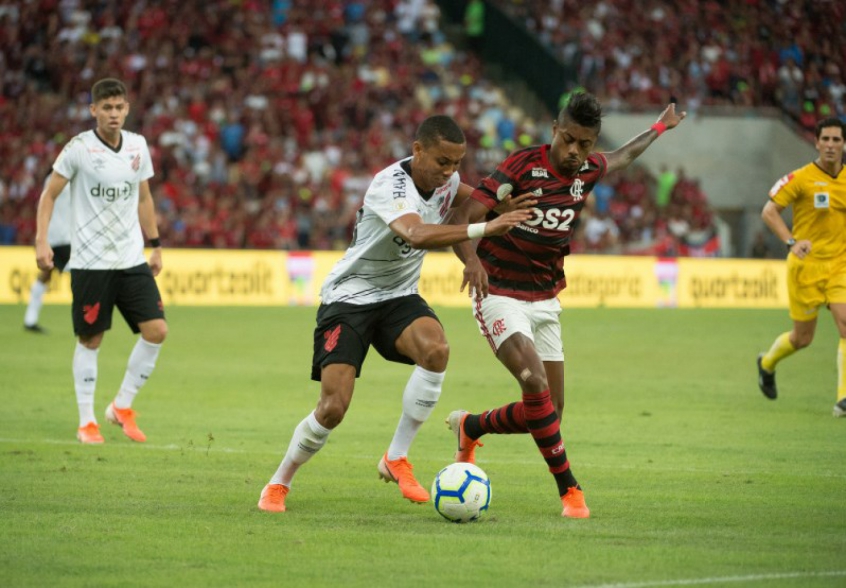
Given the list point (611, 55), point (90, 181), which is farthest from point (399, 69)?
point (90, 181)

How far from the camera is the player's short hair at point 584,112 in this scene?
7777 mm

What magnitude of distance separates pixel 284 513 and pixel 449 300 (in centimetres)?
2055

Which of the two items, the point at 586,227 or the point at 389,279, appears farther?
the point at 586,227

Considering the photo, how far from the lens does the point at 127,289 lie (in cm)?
1067

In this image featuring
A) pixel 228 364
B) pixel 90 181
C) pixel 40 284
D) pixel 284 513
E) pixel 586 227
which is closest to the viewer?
pixel 284 513

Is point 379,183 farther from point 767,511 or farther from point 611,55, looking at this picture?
point 611,55

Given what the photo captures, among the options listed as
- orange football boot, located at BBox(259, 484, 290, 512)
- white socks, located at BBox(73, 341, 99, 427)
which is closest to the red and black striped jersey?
orange football boot, located at BBox(259, 484, 290, 512)

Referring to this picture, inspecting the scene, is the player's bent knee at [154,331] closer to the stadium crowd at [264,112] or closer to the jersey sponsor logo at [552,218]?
the jersey sponsor logo at [552,218]

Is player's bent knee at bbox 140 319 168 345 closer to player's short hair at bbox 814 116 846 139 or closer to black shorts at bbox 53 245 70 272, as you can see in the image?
player's short hair at bbox 814 116 846 139

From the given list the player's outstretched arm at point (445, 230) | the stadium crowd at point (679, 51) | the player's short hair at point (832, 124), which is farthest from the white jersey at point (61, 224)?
the stadium crowd at point (679, 51)

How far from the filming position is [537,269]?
27.2 feet

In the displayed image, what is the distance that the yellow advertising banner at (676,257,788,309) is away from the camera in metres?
29.8

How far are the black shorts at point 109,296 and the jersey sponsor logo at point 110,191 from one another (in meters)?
0.58

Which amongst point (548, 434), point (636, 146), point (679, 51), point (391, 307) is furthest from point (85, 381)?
point (679, 51)
